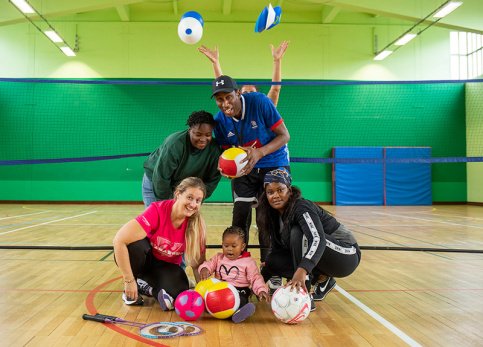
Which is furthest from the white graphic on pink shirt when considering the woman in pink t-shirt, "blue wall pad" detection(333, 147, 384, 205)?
"blue wall pad" detection(333, 147, 384, 205)

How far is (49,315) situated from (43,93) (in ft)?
39.5

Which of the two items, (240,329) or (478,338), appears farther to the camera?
(240,329)

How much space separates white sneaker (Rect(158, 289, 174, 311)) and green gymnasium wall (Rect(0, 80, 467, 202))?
34.2 feet

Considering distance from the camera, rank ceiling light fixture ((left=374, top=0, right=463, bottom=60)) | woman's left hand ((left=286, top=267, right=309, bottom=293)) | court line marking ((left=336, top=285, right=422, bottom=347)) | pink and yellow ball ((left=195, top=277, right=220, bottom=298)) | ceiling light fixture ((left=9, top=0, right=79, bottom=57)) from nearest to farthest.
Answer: court line marking ((left=336, top=285, right=422, bottom=347)) < woman's left hand ((left=286, top=267, right=309, bottom=293)) < pink and yellow ball ((left=195, top=277, right=220, bottom=298)) < ceiling light fixture ((left=9, top=0, right=79, bottom=57)) < ceiling light fixture ((left=374, top=0, right=463, bottom=60))

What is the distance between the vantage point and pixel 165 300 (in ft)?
8.33

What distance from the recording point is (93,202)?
44.4 ft

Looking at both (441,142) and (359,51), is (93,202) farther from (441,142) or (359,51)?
(441,142)

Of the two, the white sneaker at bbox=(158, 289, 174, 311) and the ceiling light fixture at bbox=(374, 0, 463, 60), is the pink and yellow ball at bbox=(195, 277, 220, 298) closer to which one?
the white sneaker at bbox=(158, 289, 174, 311)

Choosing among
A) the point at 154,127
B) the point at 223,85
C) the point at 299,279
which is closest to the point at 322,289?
the point at 299,279

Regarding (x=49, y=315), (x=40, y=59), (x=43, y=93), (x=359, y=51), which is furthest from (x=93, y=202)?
(x=49, y=315)

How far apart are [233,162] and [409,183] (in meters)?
12.8

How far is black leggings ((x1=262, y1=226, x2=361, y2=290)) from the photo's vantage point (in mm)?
2510

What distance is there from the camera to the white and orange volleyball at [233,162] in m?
2.67

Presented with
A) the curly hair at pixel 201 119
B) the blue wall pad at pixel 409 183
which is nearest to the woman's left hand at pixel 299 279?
the curly hair at pixel 201 119
